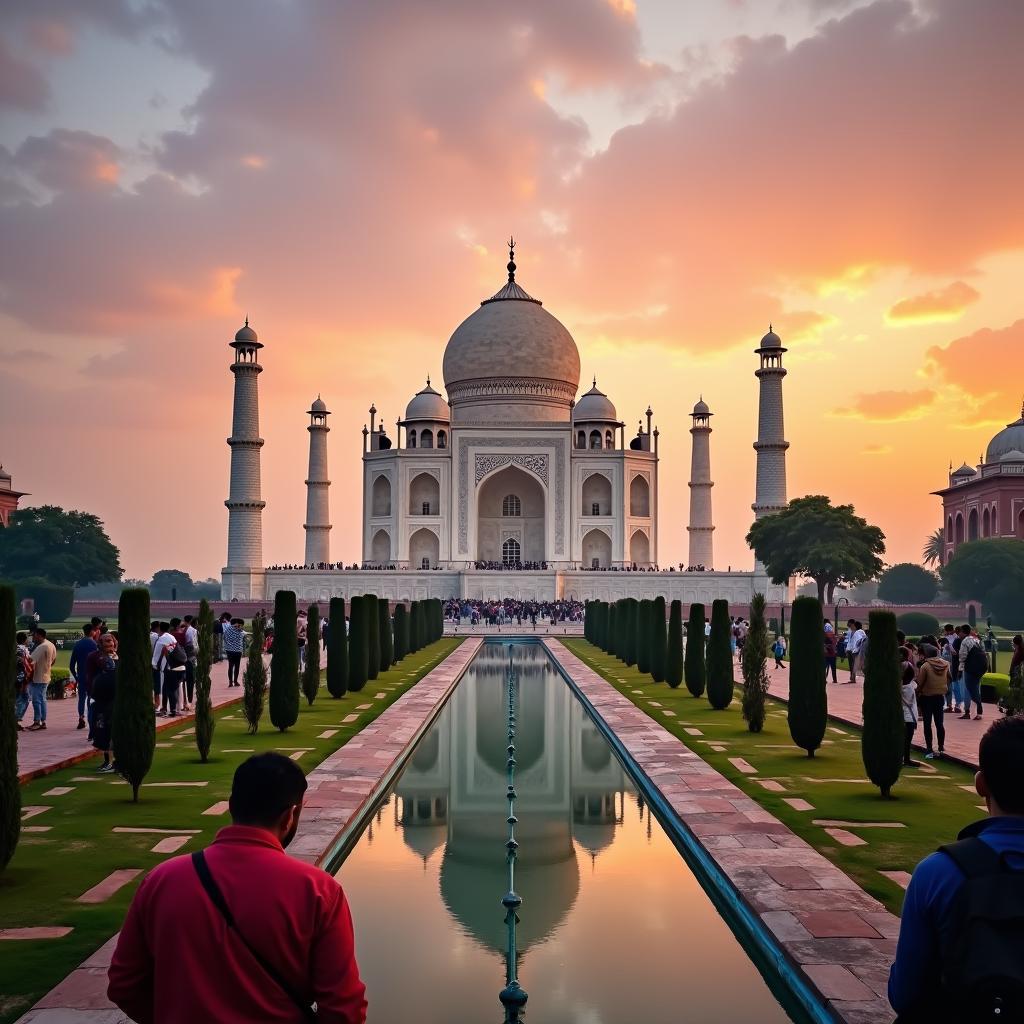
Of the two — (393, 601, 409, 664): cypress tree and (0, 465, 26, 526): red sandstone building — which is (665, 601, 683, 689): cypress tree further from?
(0, 465, 26, 526): red sandstone building

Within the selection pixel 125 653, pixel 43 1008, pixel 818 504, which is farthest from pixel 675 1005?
pixel 818 504

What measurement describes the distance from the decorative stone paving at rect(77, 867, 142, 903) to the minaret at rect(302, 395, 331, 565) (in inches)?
1411

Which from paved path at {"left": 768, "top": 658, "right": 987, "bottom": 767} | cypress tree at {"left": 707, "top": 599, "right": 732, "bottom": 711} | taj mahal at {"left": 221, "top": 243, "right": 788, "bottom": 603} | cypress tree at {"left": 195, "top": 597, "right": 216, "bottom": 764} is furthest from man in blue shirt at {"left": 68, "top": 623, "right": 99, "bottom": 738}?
taj mahal at {"left": 221, "top": 243, "right": 788, "bottom": 603}

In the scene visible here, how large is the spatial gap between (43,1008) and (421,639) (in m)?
19.1

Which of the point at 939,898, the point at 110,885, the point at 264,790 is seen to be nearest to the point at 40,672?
the point at 110,885

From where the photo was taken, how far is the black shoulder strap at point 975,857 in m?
1.79

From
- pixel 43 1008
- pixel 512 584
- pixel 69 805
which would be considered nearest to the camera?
pixel 43 1008

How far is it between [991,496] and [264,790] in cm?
4266

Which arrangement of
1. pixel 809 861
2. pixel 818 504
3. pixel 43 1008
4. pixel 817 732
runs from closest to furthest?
pixel 43 1008
pixel 809 861
pixel 817 732
pixel 818 504

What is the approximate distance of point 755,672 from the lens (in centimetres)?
1032

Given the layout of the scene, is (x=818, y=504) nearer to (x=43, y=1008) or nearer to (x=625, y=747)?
(x=625, y=747)

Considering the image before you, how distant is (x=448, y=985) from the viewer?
13.5ft

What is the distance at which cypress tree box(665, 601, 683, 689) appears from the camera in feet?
48.3

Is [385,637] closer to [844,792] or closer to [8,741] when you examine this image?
[844,792]
